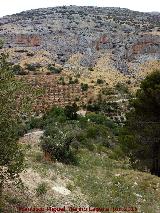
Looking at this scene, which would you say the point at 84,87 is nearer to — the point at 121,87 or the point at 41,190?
the point at 121,87

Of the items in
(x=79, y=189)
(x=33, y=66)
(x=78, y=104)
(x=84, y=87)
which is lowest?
(x=78, y=104)

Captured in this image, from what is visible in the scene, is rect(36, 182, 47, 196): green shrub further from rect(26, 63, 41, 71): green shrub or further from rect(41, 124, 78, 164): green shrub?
rect(26, 63, 41, 71): green shrub

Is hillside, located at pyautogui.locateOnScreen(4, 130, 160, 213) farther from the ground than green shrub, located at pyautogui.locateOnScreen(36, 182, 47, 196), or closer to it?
closer to it

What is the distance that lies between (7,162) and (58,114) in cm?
3314

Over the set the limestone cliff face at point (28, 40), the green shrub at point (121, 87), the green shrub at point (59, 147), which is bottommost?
the green shrub at point (121, 87)

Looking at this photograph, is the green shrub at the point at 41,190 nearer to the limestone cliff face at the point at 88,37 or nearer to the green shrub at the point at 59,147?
the green shrub at the point at 59,147

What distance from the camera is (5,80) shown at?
13930 millimetres

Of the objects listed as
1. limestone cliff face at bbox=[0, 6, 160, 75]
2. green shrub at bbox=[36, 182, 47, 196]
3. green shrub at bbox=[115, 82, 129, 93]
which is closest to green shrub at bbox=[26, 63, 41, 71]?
limestone cliff face at bbox=[0, 6, 160, 75]

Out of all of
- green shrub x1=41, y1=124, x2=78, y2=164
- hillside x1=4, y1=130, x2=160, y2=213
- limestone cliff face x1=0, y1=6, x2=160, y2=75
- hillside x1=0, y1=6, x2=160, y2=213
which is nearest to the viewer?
hillside x1=4, y1=130, x2=160, y2=213

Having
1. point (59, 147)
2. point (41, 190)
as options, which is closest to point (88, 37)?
point (59, 147)

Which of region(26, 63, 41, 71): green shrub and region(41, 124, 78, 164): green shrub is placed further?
region(26, 63, 41, 71): green shrub

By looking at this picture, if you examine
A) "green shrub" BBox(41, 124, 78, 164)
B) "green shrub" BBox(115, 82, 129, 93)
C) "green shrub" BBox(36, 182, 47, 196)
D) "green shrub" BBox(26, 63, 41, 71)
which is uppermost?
"green shrub" BBox(36, 182, 47, 196)

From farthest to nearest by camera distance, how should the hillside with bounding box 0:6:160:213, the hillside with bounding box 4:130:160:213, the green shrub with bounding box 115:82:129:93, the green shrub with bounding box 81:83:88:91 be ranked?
the green shrub with bounding box 81:83:88:91, the green shrub with bounding box 115:82:129:93, the hillside with bounding box 0:6:160:213, the hillside with bounding box 4:130:160:213

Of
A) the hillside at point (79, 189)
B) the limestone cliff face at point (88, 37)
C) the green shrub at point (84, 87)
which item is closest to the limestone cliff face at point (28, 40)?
the limestone cliff face at point (88, 37)
